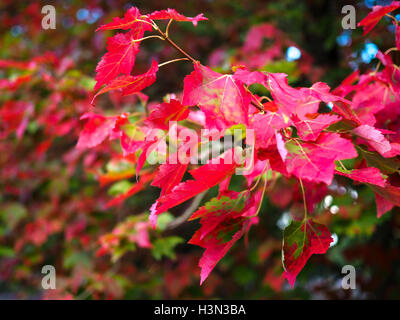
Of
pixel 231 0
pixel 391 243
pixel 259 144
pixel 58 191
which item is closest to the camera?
pixel 259 144

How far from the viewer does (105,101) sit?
2459 millimetres

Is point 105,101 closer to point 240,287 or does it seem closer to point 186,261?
point 186,261

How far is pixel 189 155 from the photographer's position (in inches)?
26.1

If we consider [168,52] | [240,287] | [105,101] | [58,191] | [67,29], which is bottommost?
[240,287]

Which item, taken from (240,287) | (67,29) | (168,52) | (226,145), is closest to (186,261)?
(240,287)

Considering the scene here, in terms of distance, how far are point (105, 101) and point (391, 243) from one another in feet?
6.29

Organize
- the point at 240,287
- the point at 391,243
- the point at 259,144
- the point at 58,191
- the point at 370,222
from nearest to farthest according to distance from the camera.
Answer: the point at 259,144 → the point at 370,222 → the point at 391,243 → the point at 58,191 → the point at 240,287

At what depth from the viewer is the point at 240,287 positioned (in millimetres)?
3021

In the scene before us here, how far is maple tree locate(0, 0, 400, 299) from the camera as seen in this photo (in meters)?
0.60

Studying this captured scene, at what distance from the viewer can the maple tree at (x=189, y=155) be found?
60 cm

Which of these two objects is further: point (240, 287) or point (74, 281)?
point (240, 287)

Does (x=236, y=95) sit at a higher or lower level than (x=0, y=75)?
lower
